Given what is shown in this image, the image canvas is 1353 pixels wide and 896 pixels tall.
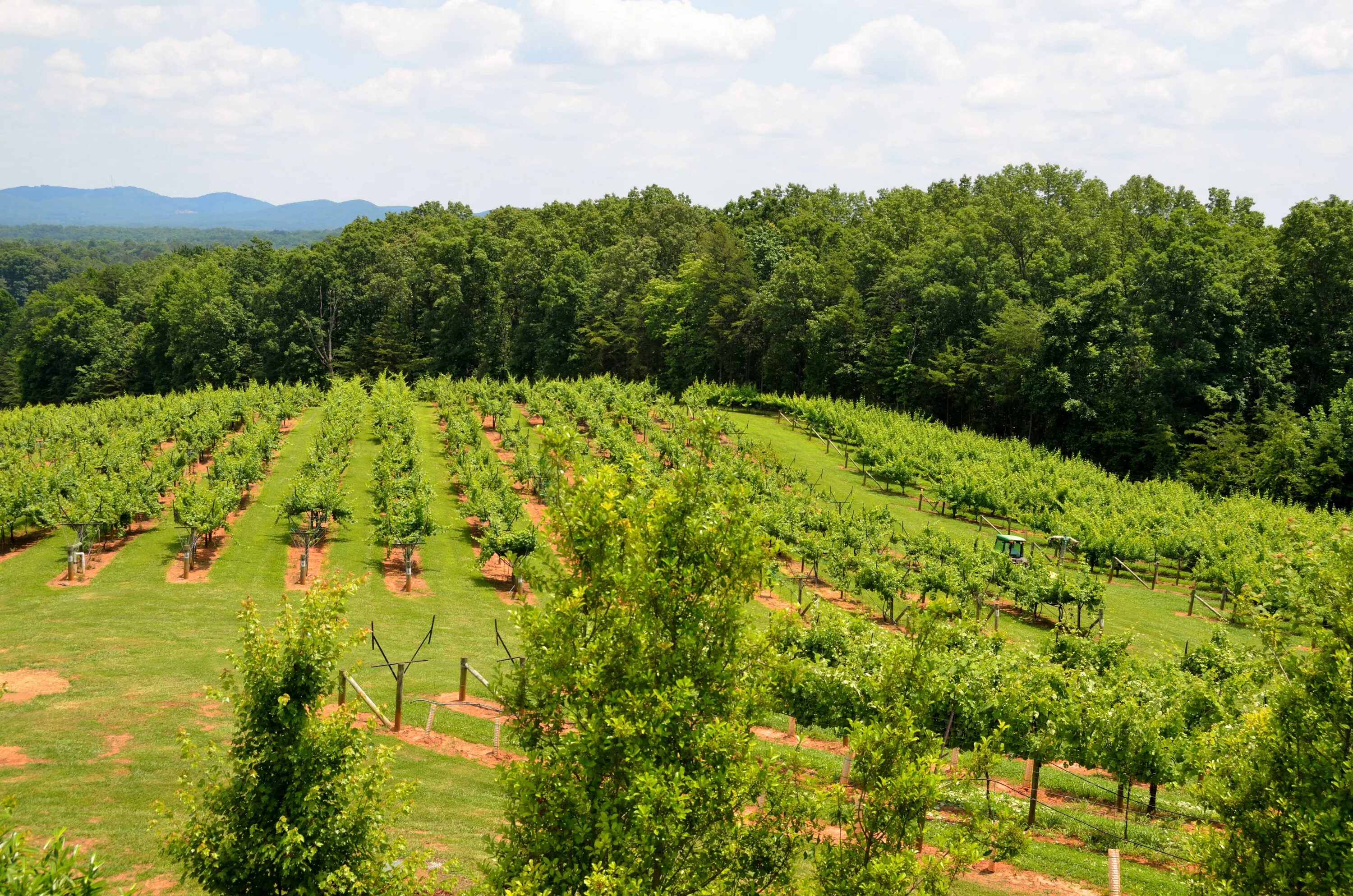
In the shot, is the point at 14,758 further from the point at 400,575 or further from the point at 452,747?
the point at 400,575

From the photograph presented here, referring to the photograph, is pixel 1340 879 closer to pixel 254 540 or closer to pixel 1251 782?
pixel 1251 782

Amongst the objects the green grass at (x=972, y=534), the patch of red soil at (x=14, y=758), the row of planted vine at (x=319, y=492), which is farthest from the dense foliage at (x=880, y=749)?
the row of planted vine at (x=319, y=492)

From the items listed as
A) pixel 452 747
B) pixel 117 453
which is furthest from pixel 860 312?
pixel 452 747

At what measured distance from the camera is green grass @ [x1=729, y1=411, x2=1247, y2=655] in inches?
1318

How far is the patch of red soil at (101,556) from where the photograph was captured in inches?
1180

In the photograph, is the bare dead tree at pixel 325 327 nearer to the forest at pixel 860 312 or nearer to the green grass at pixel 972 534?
the forest at pixel 860 312

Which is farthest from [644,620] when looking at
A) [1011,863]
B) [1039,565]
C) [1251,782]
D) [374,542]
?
[1039,565]

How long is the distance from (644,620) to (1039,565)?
96.9 ft

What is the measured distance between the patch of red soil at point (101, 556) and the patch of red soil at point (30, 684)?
937cm

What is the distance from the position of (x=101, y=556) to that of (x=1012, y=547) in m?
36.8

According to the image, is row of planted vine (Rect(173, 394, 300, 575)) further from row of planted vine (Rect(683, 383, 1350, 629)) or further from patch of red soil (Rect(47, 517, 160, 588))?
row of planted vine (Rect(683, 383, 1350, 629))

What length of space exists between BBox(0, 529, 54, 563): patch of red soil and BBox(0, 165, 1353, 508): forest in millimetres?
48053

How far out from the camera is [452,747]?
1952 centimetres

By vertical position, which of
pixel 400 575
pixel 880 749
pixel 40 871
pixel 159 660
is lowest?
pixel 400 575
